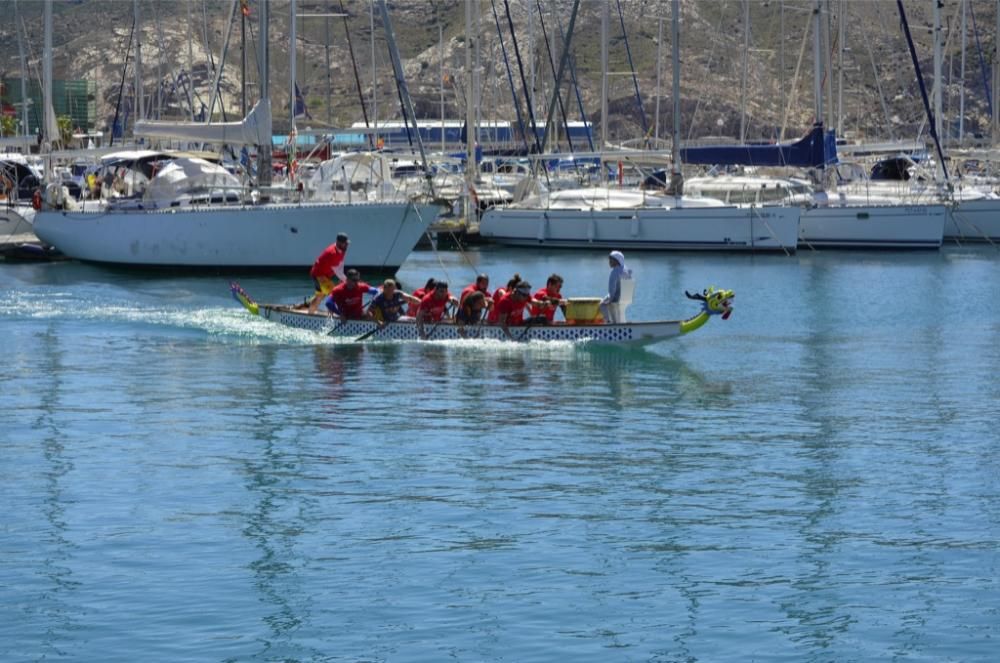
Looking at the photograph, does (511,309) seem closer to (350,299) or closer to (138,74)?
(350,299)

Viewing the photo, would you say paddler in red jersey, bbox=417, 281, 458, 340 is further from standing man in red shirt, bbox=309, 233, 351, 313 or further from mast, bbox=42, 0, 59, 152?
mast, bbox=42, 0, 59, 152

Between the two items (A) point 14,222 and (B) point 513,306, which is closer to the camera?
(B) point 513,306

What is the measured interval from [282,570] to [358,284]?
1710cm

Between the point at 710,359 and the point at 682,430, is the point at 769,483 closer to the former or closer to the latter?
the point at 682,430

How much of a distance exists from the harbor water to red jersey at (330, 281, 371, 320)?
0.67 metres

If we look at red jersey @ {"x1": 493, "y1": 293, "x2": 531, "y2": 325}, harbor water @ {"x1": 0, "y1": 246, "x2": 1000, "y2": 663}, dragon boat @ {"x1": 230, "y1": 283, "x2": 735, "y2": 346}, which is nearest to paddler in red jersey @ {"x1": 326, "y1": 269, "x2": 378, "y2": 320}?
dragon boat @ {"x1": 230, "y1": 283, "x2": 735, "y2": 346}

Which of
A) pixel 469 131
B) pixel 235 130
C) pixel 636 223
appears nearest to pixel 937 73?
pixel 636 223

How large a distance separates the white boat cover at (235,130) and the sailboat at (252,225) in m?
0.03

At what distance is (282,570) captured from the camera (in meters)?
17.3

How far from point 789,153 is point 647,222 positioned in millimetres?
6004

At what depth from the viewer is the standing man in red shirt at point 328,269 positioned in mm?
34906

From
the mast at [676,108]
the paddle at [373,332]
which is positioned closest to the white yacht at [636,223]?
the mast at [676,108]

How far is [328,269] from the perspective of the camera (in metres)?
35.2

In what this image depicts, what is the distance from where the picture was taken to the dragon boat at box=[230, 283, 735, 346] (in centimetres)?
3061
